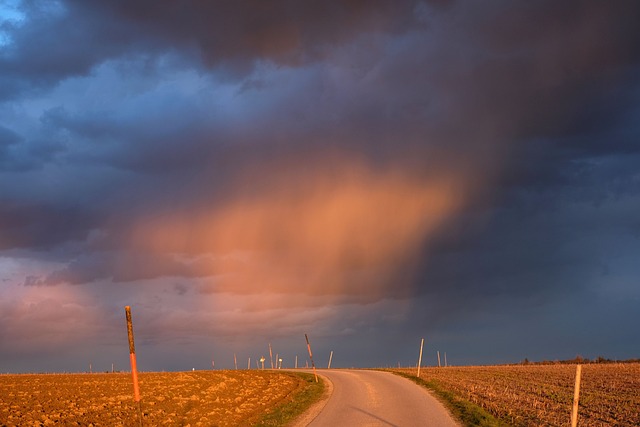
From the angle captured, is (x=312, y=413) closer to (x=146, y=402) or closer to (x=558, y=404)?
(x=146, y=402)

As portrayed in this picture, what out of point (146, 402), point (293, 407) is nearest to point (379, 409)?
point (293, 407)

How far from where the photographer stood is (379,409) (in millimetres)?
29578

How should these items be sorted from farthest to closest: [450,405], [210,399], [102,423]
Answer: [210,399] → [450,405] → [102,423]

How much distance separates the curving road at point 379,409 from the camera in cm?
2558

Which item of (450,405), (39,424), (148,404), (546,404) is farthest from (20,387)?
(546,404)

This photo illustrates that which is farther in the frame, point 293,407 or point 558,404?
point 558,404

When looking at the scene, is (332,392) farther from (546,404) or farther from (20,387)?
(20,387)

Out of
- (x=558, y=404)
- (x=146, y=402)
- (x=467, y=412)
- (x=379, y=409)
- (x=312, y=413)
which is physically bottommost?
(x=558, y=404)

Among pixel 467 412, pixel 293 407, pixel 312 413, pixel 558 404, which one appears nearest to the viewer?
pixel 467 412

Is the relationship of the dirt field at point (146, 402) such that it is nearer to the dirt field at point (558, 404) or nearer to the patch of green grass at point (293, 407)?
the patch of green grass at point (293, 407)

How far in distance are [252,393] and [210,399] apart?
4.40 m

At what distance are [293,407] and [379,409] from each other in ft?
18.8

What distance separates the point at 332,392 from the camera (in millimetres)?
40062

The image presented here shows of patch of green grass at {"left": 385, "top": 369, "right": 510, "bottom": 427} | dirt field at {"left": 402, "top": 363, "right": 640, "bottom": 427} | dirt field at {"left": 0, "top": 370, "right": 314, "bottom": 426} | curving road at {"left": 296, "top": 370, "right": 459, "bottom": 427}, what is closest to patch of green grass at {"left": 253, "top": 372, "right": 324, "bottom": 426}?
dirt field at {"left": 0, "top": 370, "right": 314, "bottom": 426}
